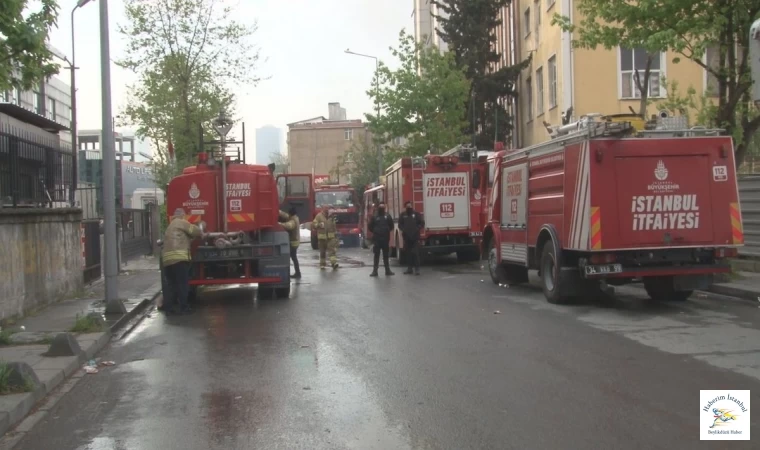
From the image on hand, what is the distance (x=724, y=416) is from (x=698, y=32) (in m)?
10.3

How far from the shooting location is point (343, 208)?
39500 mm

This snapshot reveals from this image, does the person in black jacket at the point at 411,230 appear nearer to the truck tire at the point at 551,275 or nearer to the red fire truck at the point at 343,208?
the truck tire at the point at 551,275

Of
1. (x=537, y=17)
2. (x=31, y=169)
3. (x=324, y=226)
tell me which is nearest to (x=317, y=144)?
(x=537, y=17)

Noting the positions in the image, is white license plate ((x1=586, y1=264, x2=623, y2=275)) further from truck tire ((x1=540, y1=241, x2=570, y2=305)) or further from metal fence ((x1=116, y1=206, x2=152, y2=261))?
metal fence ((x1=116, y1=206, x2=152, y2=261))

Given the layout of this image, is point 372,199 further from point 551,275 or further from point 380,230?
point 551,275

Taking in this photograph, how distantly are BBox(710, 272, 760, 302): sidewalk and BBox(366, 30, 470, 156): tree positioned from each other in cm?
2298

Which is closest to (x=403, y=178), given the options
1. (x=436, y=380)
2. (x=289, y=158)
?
(x=436, y=380)

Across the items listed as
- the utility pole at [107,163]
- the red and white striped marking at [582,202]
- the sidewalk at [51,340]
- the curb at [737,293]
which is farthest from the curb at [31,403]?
the curb at [737,293]

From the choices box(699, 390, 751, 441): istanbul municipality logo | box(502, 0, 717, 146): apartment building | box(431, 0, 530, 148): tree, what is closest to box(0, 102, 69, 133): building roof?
box(699, 390, 751, 441): istanbul municipality logo

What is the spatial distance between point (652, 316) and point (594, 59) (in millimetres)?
17143

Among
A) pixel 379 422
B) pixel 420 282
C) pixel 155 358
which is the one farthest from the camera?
pixel 420 282

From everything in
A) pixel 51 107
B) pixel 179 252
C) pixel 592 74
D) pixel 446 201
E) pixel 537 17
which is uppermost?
pixel 537 17

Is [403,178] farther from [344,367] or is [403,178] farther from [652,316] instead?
[344,367]

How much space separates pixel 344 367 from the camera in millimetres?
8516
